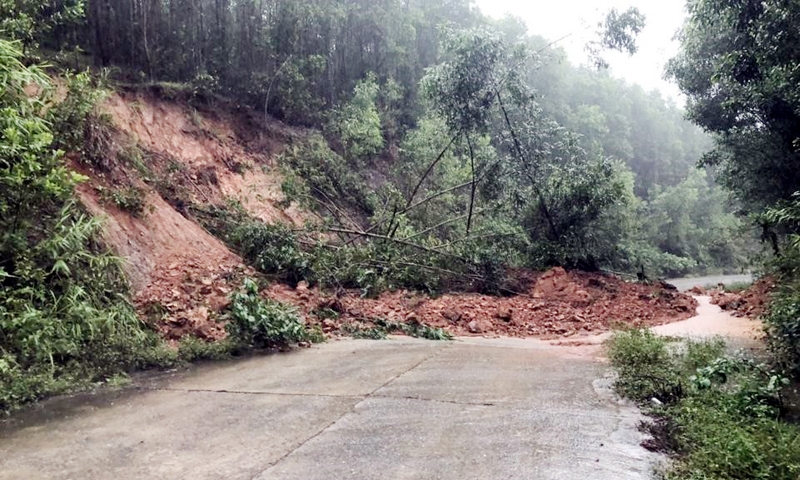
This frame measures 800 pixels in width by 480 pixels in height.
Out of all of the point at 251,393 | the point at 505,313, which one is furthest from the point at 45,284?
the point at 505,313

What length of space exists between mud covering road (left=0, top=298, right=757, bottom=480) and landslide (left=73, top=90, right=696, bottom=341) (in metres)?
2.05

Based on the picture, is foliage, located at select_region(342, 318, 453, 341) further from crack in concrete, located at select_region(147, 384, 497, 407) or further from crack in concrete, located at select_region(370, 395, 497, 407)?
crack in concrete, located at select_region(370, 395, 497, 407)

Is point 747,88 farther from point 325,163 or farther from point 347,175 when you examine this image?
point 325,163

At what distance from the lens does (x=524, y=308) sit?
Answer: 10.9 m

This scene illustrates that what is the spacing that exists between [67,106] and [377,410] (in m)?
5.88

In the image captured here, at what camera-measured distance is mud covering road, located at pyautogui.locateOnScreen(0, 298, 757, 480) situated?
3521 mm

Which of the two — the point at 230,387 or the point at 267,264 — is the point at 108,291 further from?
the point at 267,264

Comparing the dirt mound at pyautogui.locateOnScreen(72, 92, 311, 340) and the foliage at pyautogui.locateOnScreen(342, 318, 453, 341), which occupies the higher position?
the dirt mound at pyautogui.locateOnScreen(72, 92, 311, 340)

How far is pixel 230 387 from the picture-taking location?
17.9ft

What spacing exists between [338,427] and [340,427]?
0.01 m

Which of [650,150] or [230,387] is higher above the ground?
[650,150]

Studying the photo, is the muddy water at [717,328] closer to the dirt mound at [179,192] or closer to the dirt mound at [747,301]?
the dirt mound at [747,301]

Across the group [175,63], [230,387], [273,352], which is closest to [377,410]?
[230,387]

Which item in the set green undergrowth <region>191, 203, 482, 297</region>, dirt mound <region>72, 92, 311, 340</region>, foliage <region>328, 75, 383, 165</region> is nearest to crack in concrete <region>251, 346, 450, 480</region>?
dirt mound <region>72, 92, 311, 340</region>
